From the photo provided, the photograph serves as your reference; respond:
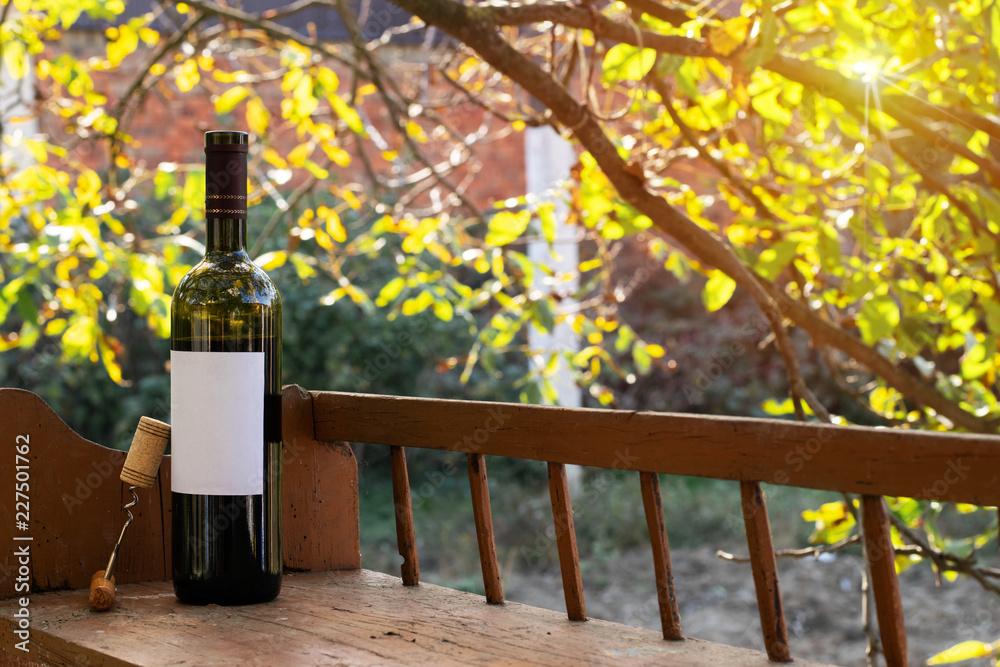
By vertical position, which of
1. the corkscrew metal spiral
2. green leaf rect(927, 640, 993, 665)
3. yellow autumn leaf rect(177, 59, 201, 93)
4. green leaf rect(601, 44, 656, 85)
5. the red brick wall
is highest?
the red brick wall

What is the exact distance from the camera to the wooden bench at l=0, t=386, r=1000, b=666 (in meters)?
0.73

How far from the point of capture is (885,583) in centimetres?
73

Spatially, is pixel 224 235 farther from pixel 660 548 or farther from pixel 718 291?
pixel 718 291

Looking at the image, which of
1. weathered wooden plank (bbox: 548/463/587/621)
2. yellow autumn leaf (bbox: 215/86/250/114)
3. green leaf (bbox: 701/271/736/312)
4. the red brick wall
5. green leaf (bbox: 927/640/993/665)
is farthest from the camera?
the red brick wall

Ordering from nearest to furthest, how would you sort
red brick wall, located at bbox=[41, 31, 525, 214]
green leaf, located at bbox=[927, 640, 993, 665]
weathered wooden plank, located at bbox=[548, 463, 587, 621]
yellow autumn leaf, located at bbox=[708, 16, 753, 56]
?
weathered wooden plank, located at bbox=[548, 463, 587, 621] < yellow autumn leaf, located at bbox=[708, 16, 753, 56] < green leaf, located at bbox=[927, 640, 993, 665] < red brick wall, located at bbox=[41, 31, 525, 214]

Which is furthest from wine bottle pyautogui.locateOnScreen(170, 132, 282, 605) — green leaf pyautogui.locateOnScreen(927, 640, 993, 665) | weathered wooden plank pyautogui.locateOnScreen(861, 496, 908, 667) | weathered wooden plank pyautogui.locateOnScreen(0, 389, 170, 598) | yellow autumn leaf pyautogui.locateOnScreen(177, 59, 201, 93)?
yellow autumn leaf pyautogui.locateOnScreen(177, 59, 201, 93)

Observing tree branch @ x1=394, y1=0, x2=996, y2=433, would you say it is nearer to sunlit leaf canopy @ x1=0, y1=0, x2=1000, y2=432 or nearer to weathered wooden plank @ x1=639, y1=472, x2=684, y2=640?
sunlit leaf canopy @ x1=0, y1=0, x2=1000, y2=432

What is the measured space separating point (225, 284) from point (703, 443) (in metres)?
0.48

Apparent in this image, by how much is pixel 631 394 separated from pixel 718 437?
466 centimetres

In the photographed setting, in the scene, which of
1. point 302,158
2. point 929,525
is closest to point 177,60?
point 302,158

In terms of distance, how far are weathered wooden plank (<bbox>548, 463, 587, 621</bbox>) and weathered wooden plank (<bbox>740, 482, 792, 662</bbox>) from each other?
18cm

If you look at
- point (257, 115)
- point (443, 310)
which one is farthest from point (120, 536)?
point (257, 115)

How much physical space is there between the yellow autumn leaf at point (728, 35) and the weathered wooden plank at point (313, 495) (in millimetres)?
669

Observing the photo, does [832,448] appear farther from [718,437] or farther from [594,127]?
[594,127]
